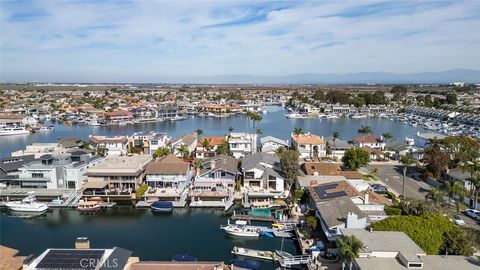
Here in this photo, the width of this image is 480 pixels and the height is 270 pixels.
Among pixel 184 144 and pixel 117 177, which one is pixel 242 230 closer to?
pixel 117 177

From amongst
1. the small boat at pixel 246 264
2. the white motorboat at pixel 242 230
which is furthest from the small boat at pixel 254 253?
the white motorboat at pixel 242 230

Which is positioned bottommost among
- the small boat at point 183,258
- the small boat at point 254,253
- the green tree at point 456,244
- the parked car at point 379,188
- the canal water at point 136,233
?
the canal water at point 136,233

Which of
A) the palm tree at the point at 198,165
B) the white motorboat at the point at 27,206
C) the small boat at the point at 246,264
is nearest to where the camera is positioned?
the small boat at the point at 246,264

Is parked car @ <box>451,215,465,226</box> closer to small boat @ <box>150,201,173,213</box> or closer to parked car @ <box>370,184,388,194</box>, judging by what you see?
parked car @ <box>370,184,388,194</box>

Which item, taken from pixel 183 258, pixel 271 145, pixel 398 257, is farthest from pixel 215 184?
pixel 398 257

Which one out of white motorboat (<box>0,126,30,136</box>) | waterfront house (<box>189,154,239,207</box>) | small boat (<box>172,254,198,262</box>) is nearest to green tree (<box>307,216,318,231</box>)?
small boat (<box>172,254,198,262</box>)

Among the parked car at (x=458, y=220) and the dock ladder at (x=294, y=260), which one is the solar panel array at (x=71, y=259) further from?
the parked car at (x=458, y=220)
